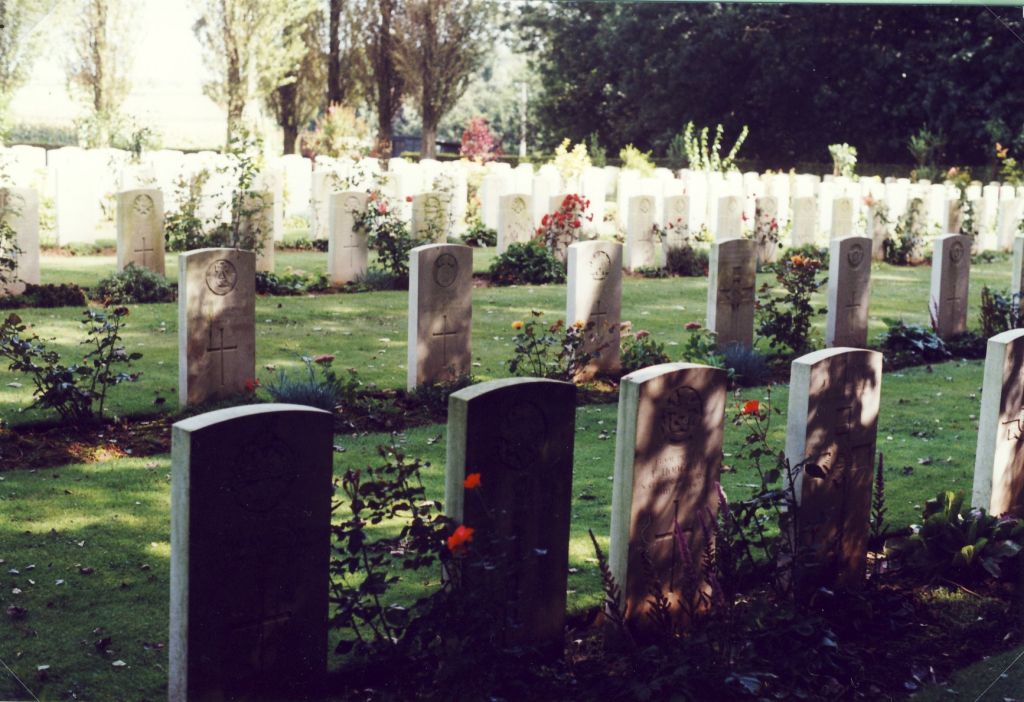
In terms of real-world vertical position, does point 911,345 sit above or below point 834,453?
below

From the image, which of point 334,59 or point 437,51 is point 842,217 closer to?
point 437,51

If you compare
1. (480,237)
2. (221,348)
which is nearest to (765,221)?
(480,237)

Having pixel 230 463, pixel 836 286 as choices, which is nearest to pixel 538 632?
pixel 230 463

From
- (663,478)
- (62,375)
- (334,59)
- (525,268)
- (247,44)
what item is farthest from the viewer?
(334,59)

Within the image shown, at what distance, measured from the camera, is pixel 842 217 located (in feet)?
57.0

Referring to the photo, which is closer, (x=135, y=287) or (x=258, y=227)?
(x=135, y=287)

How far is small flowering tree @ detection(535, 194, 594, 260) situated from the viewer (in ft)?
47.6

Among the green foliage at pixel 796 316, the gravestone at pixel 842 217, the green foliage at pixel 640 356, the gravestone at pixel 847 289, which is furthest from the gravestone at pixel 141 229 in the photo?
the gravestone at pixel 842 217

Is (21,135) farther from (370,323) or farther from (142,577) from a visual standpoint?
(142,577)

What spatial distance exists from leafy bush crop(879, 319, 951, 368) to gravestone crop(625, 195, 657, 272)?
5108 millimetres

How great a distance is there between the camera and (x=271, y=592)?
11.6ft

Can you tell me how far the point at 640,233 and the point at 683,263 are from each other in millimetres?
760

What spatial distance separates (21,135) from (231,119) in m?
5.40

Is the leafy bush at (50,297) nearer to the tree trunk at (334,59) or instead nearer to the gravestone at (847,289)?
the gravestone at (847,289)
